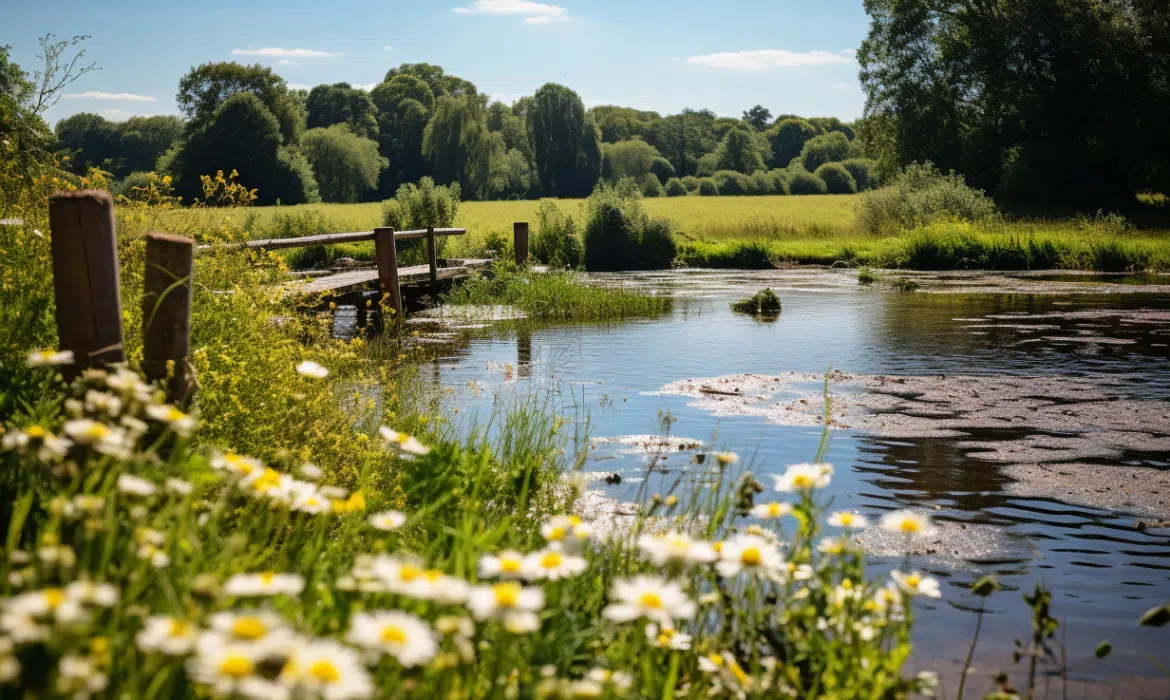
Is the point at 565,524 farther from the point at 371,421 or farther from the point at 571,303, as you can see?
the point at 571,303

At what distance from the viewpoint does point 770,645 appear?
2660 millimetres

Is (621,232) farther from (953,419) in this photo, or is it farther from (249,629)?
(249,629)

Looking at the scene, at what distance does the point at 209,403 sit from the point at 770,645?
120 inches

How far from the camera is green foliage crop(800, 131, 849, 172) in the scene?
4183 inches

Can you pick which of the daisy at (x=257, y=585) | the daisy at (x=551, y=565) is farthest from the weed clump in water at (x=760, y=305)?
the daisy at (x=257, y=585)

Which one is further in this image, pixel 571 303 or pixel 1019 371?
pixel 571 303

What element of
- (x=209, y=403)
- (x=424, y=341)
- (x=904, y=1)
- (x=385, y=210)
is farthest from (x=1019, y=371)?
(x=904, y=1)

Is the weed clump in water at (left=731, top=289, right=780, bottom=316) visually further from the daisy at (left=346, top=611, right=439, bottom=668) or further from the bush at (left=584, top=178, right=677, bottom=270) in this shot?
the daisy at (left=346, top=611, right=439, bottom=668)

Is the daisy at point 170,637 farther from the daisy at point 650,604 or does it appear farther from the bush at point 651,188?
the bush at point 651,188

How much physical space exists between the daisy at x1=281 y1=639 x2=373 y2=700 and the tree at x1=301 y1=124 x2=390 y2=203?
69.2 m

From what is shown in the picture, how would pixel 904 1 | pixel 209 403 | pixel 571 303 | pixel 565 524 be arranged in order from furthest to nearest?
pixel 904 1 → pixel 571 303 → pixel 209 403 → pixel 565 524

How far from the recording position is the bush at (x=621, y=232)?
2730cm

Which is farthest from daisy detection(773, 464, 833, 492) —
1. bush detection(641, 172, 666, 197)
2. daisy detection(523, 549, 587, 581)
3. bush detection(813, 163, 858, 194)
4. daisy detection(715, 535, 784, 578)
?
bush detection(813, 163, 858, 194)

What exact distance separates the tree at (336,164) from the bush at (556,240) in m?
44.1
